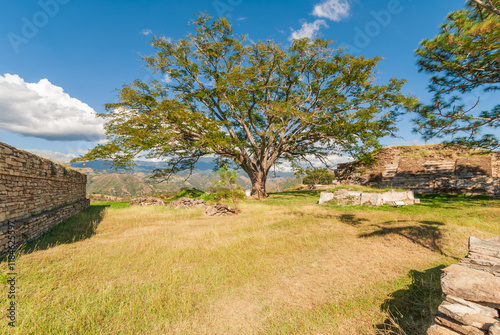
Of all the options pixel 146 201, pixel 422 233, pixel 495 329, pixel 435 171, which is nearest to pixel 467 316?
pixel 495 329

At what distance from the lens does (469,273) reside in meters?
2.76

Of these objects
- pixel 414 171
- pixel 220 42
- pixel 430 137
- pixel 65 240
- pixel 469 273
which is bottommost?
pixel 65 240

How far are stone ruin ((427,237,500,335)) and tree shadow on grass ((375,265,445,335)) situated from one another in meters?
0.64

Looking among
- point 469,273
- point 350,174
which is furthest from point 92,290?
point 350,174

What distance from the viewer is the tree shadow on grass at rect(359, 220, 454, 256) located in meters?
5.92

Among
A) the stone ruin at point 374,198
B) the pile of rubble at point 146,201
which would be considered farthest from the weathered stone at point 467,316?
the pile of rubble at point 146,201

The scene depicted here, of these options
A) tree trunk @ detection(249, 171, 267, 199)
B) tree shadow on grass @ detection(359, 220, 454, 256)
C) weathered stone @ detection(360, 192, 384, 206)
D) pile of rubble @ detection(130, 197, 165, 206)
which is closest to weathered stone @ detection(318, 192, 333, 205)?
weathered stone @ detection(360, 192, 384, 206)

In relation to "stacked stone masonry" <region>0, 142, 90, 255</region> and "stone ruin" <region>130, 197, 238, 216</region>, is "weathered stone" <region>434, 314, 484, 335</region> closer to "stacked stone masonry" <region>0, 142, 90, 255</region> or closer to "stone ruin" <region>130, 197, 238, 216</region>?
"stacked stone masonry" <region>0, 142, 90, 255</region>

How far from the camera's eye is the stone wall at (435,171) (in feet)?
49.8

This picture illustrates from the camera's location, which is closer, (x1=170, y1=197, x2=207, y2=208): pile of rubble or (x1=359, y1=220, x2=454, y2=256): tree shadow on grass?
(x1=359, y1=220, x2=454, y2=256): tree shadow on grass

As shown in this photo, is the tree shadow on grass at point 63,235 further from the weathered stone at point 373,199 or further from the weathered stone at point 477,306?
the weathered stone at point 373,199

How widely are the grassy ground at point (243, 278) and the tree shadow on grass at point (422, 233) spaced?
30mm

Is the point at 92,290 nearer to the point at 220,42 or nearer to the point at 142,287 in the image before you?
the point at 142,287

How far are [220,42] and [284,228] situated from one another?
57.6ft
